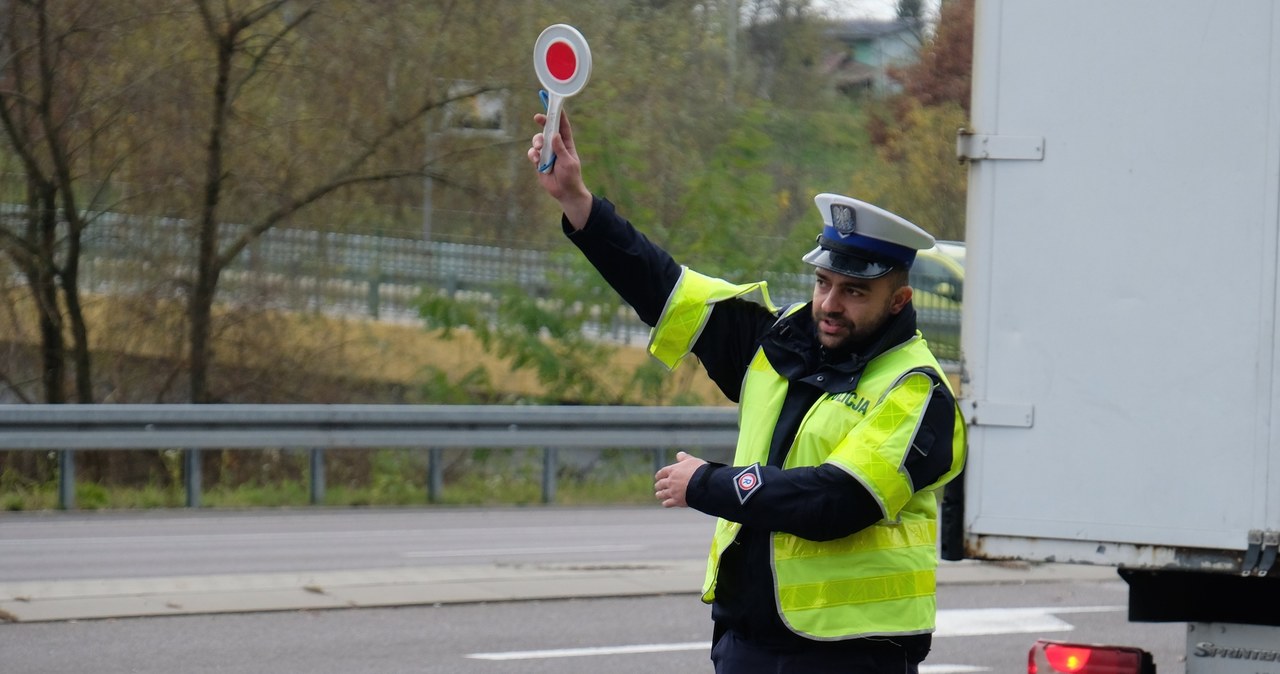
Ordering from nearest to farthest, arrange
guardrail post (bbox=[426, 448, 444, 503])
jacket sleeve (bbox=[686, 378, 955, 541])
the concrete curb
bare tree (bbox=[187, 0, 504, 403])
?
jacket sleeve (bbox=[686, 378, 955, 541]) → the concrete curb → guardrail post (bbox=[426, 448, 444, 503]) → bare tree (bbox=[187, 0, 504, 403])

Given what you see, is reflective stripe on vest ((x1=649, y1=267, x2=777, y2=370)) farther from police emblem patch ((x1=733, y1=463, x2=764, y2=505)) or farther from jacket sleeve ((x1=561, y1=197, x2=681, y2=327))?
police emblem patch ((x1=733, y1=463, x2=764, y2=505))

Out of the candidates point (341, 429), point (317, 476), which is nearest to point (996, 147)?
point (341, 429)

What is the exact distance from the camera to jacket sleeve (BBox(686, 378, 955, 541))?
3418mm

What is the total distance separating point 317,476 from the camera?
53.3 ft

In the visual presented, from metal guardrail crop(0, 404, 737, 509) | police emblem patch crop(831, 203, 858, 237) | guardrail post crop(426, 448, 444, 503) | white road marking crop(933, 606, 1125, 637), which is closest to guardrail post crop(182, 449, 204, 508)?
metal guardrail crop(0, 404, 737, 509)

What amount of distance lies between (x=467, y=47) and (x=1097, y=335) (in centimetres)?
1701

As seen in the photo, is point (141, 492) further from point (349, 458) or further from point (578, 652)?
point (578, 652)

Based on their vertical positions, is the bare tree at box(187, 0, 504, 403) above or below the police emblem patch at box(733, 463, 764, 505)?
above

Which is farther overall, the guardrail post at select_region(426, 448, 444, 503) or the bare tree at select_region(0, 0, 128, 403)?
the bare tree at select_region(0, 0, 128, 403)

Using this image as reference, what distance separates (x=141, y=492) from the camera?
16516 millimetres

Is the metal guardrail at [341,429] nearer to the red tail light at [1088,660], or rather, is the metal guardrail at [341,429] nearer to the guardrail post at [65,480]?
the guardrail post at [65,480]

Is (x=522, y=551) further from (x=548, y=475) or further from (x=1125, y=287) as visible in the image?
(x=1125, y=287)

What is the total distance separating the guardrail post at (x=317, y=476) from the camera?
53.3 ft

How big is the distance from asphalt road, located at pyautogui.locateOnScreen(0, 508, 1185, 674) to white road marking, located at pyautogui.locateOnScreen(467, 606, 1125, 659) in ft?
0.05
